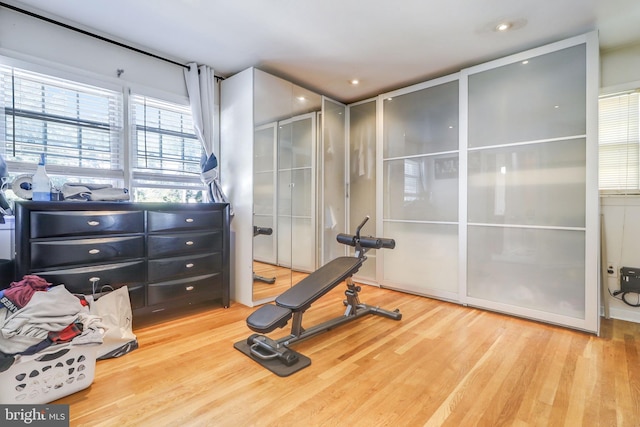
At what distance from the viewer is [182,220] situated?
9.41 feet

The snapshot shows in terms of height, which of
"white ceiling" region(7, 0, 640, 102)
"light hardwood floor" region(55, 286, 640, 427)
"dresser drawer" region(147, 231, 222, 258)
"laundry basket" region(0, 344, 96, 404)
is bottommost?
"light hardwood floor" region(55, 286, 640, 427)

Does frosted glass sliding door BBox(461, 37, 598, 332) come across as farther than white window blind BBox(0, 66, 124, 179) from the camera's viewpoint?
Yes

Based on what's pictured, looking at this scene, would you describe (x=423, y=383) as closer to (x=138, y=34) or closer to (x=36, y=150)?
(x=36, y=150)

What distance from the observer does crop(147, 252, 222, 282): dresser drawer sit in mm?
2697

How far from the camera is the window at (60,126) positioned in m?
2.36

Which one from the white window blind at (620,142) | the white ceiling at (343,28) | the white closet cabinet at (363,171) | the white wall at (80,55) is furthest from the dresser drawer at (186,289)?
the white window blind at (620,142)

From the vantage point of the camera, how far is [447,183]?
347 centimetres

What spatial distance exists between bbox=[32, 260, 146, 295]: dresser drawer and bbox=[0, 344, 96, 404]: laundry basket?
2.29ft

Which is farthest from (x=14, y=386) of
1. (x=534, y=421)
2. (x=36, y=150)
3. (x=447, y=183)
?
(x=447, y=183)

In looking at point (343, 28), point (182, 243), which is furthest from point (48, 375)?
point (343, 28)

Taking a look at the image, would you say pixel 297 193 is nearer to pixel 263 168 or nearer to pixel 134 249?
pixel 263 168

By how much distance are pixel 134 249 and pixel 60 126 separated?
3.98 ft

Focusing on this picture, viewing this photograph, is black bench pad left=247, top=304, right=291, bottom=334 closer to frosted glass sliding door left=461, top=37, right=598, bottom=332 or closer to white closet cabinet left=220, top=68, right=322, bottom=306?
white closet cabinet left=220, top=68, right=322, bottom=306

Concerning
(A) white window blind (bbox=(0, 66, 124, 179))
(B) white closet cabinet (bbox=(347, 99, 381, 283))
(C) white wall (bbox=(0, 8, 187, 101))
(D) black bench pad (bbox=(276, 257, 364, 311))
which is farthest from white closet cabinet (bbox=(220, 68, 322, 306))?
(A) white window blind (bbox=(0, 66, 124, 179))
